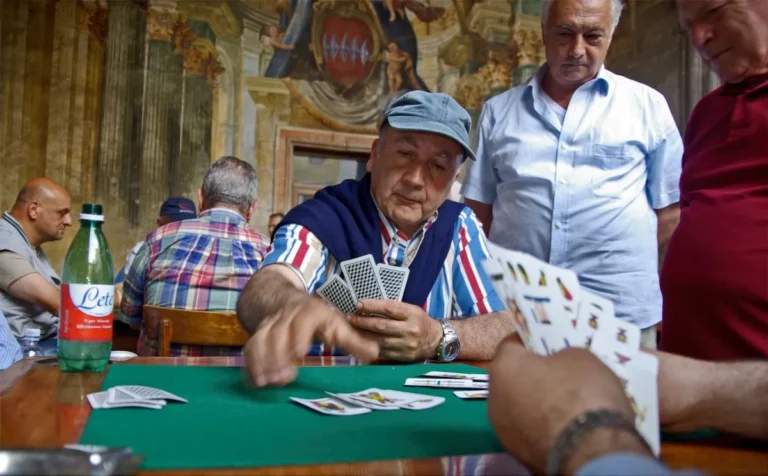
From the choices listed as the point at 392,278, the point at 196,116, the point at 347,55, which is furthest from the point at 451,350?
the point at 347,55

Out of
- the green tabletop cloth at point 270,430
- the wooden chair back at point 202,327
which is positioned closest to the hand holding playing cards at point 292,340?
the green tabletop cloth at point 270,430

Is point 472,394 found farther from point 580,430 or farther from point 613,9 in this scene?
point 613,9

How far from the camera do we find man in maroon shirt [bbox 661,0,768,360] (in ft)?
3.51

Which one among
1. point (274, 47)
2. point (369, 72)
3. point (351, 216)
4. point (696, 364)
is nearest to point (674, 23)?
point (369, 72)

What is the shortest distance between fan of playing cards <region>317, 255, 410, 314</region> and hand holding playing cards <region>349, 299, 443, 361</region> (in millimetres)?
109

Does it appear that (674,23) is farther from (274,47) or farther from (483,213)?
(483,213)

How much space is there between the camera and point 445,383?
1115 mm

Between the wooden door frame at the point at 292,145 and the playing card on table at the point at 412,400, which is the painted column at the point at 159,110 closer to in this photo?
the wooden door frame at the point at 292,145

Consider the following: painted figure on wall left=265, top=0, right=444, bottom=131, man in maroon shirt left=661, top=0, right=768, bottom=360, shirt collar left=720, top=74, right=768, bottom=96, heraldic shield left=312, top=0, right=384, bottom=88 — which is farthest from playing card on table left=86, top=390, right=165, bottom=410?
heraldic shield left=312, top=0, right=384, bottom=88

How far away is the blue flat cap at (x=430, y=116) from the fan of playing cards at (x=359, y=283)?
387mm

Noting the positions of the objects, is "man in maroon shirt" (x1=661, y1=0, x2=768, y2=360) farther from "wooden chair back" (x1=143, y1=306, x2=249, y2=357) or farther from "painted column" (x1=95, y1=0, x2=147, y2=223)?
"painted column" (x1=95, y1=0, x2=147, y2=223)

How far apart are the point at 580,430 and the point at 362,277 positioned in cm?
94

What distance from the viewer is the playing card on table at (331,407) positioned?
2.85 ft

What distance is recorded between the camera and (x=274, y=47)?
8617 millimetres
